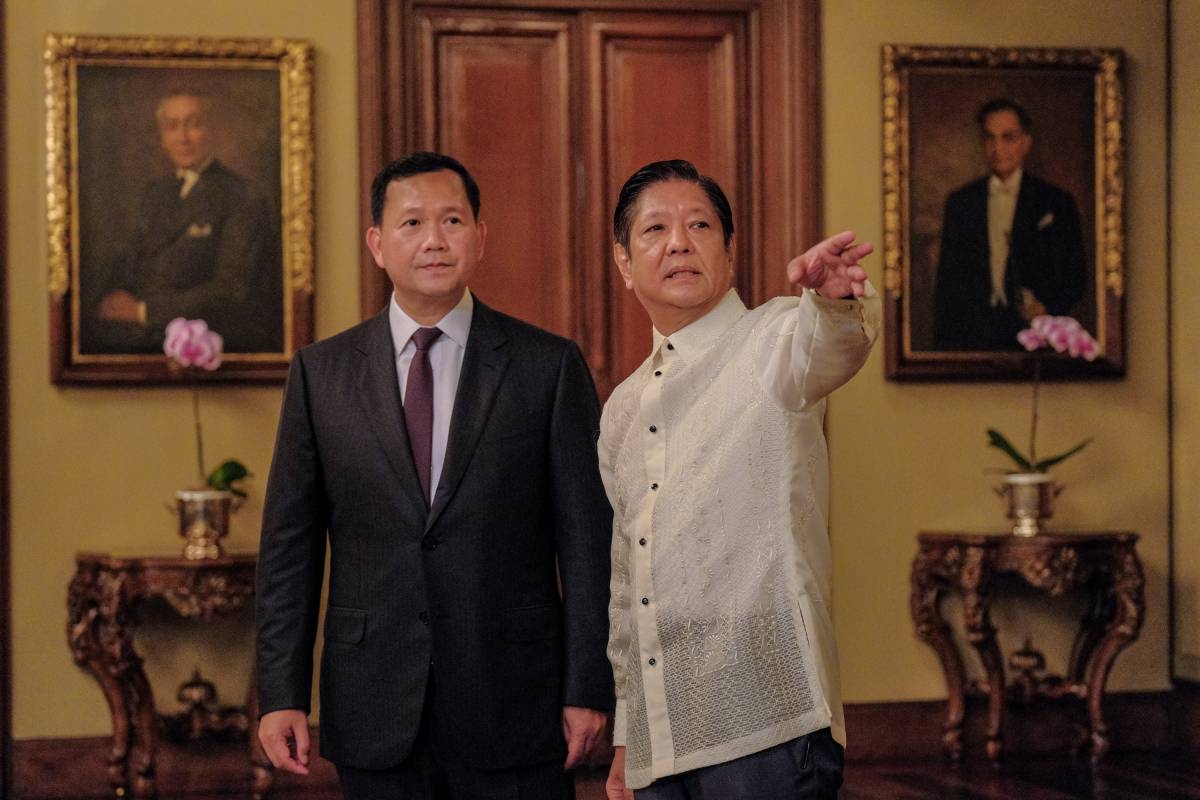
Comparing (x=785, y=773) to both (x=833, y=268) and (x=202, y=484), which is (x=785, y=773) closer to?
(x=833, y=268)

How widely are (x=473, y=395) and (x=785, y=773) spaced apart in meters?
0.81

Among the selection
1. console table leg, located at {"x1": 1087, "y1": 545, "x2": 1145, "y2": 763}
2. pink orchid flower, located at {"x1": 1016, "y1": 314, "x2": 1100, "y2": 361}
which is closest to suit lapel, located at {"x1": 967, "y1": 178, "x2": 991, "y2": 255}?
pink orchid flower, located at {"x1": 1016, "y1": 314, "x2": 1100, "y2": 361}

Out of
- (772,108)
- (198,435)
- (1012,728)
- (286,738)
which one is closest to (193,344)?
(198,435)

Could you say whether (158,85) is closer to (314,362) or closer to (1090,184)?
(314,362)

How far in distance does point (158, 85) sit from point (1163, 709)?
4163mm

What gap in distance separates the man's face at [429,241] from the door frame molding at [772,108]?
107 inches

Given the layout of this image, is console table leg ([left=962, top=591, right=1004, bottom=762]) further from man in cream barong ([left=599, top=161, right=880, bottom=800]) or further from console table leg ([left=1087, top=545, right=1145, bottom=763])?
man in cream barong ([left=599, top=161, right=880, bottom=800])

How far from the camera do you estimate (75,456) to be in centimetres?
500

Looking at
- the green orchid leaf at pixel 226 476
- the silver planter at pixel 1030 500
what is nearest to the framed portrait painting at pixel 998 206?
the silver planter at pixel 1030 500

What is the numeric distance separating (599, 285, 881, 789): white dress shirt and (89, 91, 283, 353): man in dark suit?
3.19m

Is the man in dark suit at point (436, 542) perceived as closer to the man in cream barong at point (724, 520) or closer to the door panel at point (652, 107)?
the man in cream barong at point (724, 520)

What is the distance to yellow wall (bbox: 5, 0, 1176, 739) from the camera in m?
4.98

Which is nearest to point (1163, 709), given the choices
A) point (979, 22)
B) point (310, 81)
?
point (979, 22)

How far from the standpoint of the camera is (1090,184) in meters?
5.51
